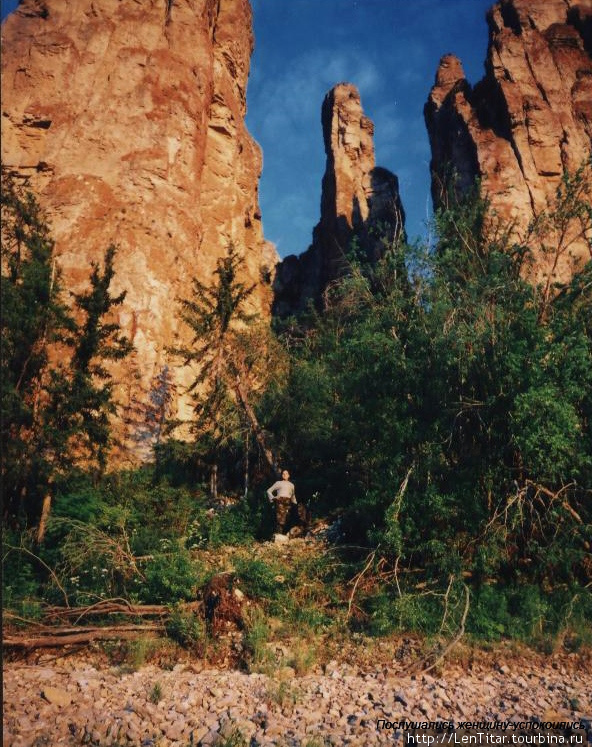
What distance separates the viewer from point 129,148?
22.6 metres

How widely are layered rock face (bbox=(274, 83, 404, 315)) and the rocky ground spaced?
38301 millimetres

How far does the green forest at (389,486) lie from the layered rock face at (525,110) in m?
21.0

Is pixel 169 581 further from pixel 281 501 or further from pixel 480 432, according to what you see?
pixel 480 432

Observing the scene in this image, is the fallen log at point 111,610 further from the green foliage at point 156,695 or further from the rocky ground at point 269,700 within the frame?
the green foliage at point 156,695

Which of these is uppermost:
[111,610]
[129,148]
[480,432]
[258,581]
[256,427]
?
[129,148]

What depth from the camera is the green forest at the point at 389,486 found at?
7.43 metres

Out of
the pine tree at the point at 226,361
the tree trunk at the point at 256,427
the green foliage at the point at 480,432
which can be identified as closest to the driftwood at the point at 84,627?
the green foliage at the point at 480,432

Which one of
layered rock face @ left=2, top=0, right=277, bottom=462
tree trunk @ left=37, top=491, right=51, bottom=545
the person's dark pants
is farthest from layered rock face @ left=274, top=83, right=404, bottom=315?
tree trunk @ left=37, top=491, right=51, bottom=545

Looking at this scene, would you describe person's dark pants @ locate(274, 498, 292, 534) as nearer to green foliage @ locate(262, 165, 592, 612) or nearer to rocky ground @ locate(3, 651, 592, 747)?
green foliage @ locate(262, 165, 592, 612)

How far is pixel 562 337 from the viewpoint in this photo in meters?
8.09

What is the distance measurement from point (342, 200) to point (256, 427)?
38.5 meters

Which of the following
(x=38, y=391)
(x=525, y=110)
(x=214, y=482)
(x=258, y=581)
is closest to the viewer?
(x=258, y=581)

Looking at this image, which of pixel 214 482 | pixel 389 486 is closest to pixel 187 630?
pixel 389 486

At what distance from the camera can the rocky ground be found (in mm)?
4918
